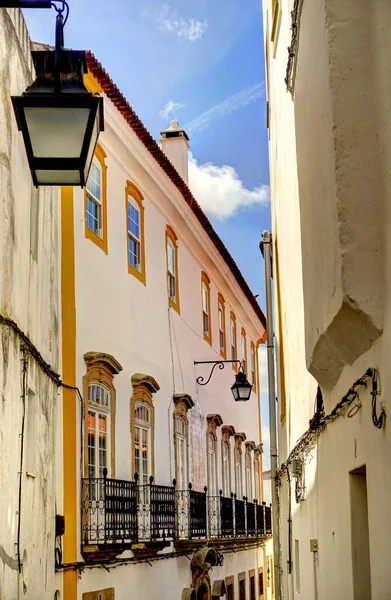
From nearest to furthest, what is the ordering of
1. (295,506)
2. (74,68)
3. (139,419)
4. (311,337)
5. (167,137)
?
1. (74,68)
2. (311,337)
3. (295,506)
4. (139,419)
5. (167,137)

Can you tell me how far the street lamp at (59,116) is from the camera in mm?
5371

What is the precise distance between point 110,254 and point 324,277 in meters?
10.1

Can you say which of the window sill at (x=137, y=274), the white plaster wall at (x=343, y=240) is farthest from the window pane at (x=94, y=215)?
the white plaster wall at (x=343, y=240)

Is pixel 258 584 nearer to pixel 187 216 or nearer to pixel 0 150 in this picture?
pixel 187 216

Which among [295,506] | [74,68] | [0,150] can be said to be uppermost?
[0,150]

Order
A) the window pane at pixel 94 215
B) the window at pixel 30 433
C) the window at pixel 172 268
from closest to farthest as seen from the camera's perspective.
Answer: the window at pixel 30 433, the window pane at pixel 94 215, the window at pixel 172 268

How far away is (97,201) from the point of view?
52.5ft

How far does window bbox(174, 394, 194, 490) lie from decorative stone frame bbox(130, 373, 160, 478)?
1.89 meters

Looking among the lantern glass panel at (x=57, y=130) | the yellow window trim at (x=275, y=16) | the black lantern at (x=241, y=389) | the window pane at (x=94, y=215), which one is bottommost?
the lantern glass panel at (x=57, y=130)

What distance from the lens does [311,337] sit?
7258 mm

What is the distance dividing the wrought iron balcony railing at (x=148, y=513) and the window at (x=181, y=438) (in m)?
0.34

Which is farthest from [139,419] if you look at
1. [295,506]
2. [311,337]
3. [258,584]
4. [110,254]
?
[258,584]

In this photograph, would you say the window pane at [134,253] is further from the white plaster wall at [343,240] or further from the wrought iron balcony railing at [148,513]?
the white plaster wall at [343,240]

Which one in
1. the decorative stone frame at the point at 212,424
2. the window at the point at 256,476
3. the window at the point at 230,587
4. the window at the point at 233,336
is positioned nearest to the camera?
the decorative stone frame at the point at 212,424
